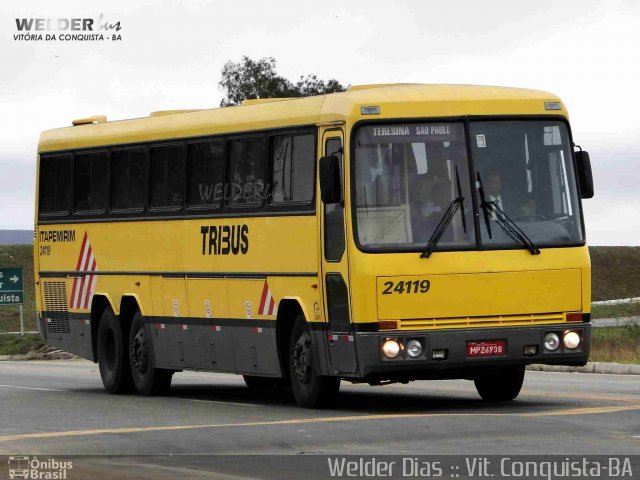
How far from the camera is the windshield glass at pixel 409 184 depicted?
19406 millimetres

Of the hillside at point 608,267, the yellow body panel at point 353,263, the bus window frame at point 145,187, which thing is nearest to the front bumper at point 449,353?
the yellow body panel at point 353,263

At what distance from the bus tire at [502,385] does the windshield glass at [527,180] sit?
1.87 metres

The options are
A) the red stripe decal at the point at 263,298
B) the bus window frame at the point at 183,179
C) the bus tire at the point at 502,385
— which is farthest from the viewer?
the bus window frame at the point at 183,179

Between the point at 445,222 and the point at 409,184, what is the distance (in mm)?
545

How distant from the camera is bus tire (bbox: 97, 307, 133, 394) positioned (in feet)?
83.5

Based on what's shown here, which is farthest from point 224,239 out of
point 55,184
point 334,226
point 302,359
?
point 55,184

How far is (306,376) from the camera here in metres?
20.5

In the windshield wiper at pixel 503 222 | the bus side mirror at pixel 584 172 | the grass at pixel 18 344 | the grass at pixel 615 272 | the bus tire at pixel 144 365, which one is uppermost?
the grass at pixel 615 272

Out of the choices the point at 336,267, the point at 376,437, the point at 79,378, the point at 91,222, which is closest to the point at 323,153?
the point at 336,267

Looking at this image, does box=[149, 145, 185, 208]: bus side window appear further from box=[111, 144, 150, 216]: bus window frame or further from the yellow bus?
the yellow bus

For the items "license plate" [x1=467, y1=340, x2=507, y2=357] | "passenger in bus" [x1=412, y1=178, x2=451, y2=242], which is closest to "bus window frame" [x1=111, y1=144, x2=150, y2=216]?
"passenger in bus" [x1=412, y1=178, x2=451, y2=242]

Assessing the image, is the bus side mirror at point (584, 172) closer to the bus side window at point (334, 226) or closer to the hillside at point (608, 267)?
the bus side window at point (334, 226)

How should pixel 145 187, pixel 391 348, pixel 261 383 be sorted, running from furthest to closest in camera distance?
pixel 261 383 < pixel 145 187 < pixel 391 348

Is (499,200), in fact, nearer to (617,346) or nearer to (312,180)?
(312,180)
